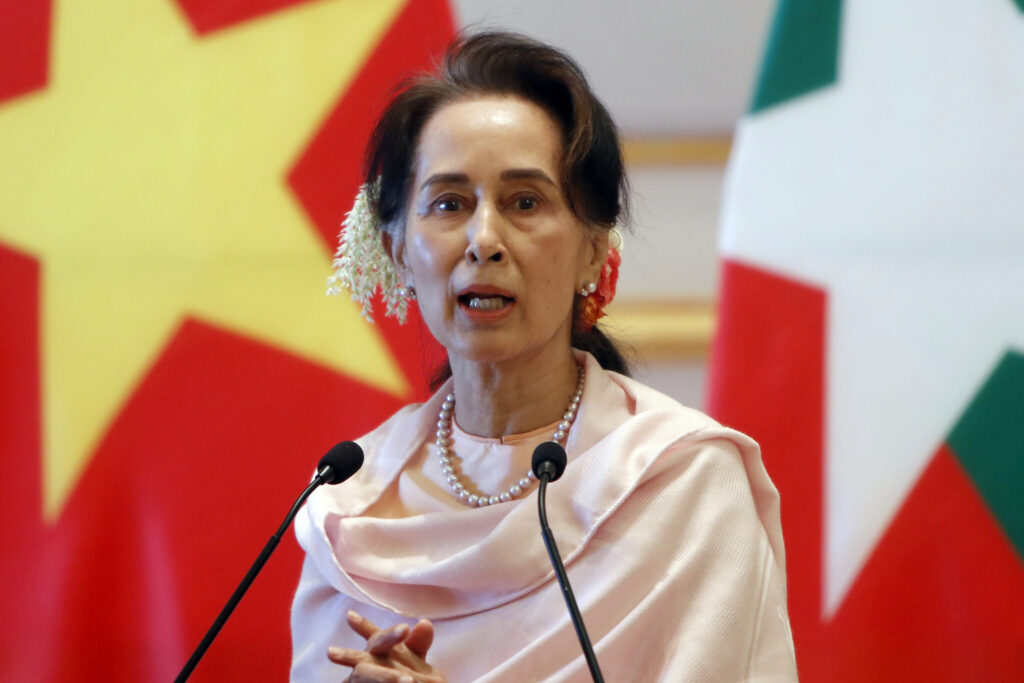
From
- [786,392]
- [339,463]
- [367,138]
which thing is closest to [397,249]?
[339,463]

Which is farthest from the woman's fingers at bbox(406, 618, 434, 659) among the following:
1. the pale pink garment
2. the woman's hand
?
the pale pink garment

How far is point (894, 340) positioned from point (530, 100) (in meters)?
1.00

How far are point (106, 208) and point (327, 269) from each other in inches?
20.0

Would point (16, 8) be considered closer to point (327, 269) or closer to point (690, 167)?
point (327, 269)

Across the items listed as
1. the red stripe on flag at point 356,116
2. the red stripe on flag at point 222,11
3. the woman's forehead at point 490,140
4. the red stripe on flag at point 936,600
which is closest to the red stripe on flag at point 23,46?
the red stripe on flag at point 222,11

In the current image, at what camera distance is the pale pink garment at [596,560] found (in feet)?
4.40

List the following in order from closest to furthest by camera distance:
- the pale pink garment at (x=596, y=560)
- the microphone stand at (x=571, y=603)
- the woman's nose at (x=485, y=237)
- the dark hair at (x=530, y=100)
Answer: the microphone stand at (x=571, y=603)
the pale pink garment at (x=596, y=560)
the woman's nose at (x=485, y=237)
the dark hair at (x=530, y=100)

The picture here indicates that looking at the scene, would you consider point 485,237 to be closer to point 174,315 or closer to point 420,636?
point 420,636

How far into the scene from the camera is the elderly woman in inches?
53.2

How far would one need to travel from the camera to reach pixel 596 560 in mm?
1408

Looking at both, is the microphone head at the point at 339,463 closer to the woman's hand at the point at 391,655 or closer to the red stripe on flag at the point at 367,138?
the woman's hand at the point at 391,655

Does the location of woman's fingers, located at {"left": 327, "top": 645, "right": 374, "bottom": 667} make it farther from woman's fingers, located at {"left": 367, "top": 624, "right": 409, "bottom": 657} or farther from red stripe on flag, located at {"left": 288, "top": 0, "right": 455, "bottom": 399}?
red stripe on flag, located at {"left": 288, "top": 0, "right": 455, "bottom": 399}

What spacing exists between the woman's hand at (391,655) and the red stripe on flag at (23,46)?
5.32 feet

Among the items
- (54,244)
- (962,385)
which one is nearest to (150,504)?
(54,244)
